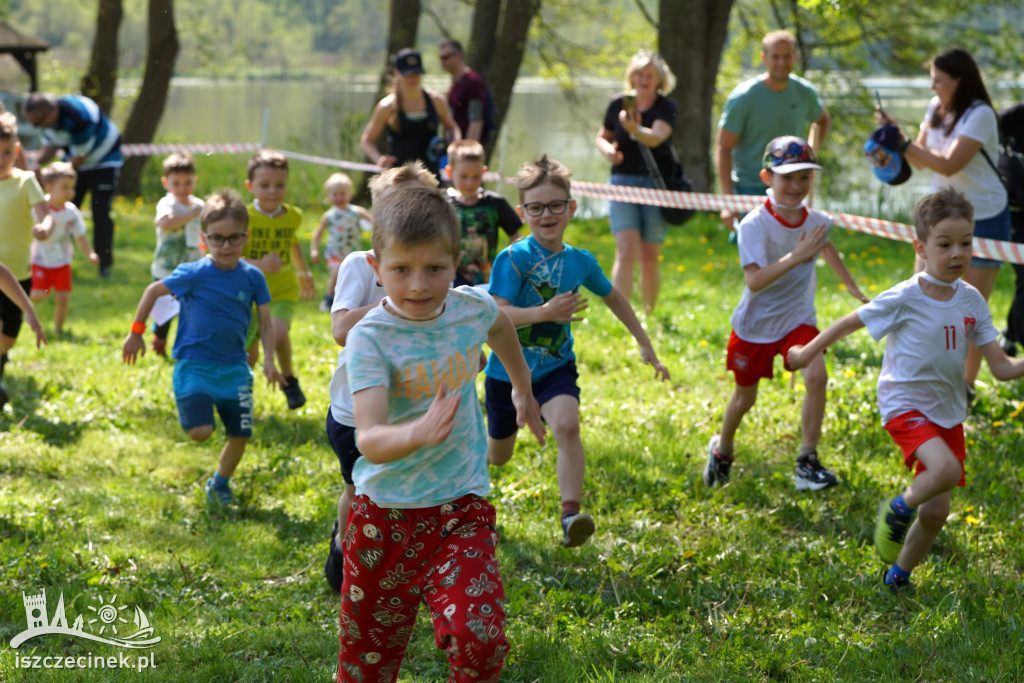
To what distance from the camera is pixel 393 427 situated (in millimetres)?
2660

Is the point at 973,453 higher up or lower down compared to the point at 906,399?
lower down

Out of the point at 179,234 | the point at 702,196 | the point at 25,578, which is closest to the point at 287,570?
the point at 25,578

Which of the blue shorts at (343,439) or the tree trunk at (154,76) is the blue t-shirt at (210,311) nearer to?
the blue shorts at (343,439)

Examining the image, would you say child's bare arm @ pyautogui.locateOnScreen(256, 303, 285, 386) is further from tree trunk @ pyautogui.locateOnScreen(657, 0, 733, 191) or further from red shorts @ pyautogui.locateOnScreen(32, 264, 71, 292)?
tree trunk @ pyautogui.locateOnScreen(657, 0, 733, 191)

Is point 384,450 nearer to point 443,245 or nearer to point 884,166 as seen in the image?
point 443,245

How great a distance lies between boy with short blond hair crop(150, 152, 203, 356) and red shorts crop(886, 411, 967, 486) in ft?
17.5

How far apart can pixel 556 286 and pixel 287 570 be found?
1829 millimetres

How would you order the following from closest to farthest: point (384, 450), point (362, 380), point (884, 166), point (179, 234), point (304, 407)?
point (384, 450)
point (362, 380)
point (884, 166)
point (304, 407)
point (179, 234)

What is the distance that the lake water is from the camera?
18328 millimetres

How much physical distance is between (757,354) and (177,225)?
Result: 449 cm

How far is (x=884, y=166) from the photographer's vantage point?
637cm

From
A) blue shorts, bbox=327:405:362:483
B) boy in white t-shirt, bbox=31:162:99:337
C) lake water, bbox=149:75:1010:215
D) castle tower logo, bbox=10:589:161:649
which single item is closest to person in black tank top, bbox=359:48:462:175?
boy in white t-shirt, bbox=31:162:99:337

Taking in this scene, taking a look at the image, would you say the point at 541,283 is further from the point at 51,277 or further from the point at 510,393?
the point at 51,277

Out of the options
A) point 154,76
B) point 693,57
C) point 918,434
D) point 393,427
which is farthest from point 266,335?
point 154,76
